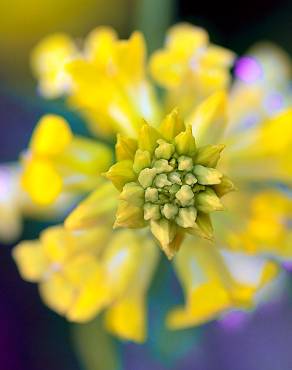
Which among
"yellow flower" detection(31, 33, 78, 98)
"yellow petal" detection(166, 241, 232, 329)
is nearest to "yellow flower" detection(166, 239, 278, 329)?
"yellow petal" detection(166, 241, 232, 329)

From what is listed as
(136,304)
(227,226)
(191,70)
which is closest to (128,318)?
(136,304)

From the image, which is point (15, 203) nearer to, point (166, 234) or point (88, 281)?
point (88, 281)

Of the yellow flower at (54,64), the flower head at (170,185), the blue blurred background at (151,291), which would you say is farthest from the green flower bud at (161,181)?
the blue blurred background at (151,291)

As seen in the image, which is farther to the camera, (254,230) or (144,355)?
(144,355)

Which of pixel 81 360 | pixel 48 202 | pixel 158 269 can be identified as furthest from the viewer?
pixel 81 360

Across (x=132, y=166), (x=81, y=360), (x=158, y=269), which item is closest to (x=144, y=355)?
(x=81, y=360)

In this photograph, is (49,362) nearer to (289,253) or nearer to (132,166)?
(289,253)

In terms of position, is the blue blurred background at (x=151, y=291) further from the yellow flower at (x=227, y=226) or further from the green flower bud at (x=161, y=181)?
the green flower bud at (x=161, y=181)
